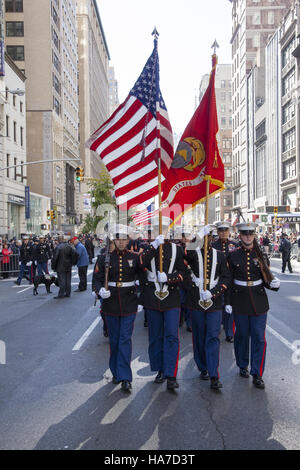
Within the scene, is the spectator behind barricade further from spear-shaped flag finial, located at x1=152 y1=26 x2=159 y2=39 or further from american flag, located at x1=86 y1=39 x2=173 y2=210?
spear-shaped flag finial, located at x1=152 y1=26 x2=159 y2=39

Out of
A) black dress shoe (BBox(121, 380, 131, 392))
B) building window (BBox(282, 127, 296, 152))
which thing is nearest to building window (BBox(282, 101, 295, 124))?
building window (BBox(282, 127, 296, 152))

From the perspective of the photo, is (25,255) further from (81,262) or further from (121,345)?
(121,345)

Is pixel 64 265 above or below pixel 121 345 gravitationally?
above

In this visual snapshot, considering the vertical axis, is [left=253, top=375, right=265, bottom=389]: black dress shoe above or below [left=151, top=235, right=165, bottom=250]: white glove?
below

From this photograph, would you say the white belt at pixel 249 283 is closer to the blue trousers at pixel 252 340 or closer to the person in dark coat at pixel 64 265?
the blue trousers at pixel 252 340

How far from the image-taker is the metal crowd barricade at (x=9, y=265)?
68.2 ft

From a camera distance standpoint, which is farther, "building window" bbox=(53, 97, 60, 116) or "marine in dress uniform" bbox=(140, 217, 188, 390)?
"building window" bbox=(53, 97, 60, 116)

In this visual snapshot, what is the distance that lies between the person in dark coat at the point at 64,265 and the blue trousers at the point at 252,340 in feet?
29.0

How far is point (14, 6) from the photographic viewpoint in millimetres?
49531

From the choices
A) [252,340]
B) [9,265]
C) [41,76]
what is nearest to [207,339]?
[252,340]

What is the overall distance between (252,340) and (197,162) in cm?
253

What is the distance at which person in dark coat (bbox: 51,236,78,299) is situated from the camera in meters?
14.1

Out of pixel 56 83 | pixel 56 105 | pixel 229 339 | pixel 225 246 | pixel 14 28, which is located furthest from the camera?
pixel 56 105

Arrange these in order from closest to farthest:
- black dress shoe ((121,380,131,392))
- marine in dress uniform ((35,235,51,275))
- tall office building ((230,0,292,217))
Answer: black dress shoe ((121,380,131,392)) < marine in dress uniform ((35,235,51,275)) < tall office building ((230,0,292,217))
